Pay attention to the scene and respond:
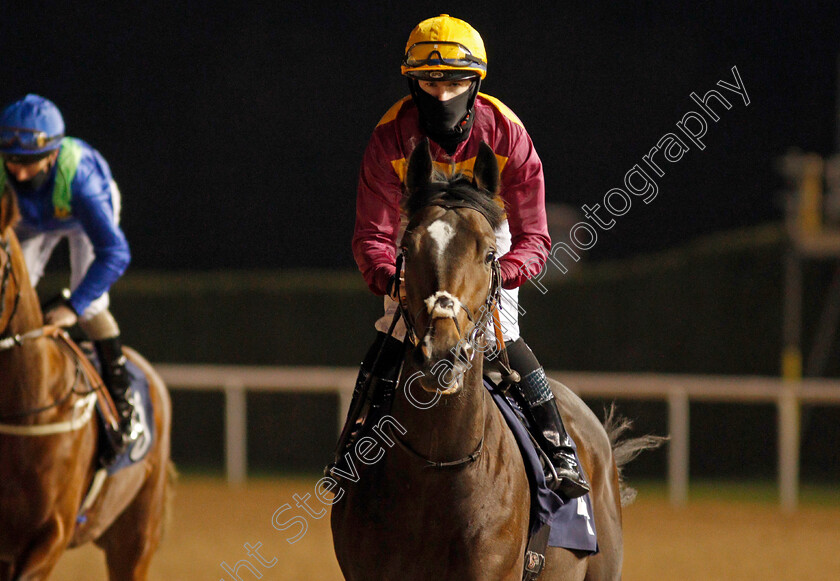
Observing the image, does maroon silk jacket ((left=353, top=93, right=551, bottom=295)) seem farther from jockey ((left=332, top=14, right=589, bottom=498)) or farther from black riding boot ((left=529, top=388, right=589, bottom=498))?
black riding boot ((left=529, top=388, right=589, bottom=498))

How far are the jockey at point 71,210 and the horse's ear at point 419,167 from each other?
6.96 feet

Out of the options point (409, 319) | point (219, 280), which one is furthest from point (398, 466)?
point (219, 280)

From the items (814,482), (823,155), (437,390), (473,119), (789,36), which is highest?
(789,36)

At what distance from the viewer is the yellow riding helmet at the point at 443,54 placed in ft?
10.2

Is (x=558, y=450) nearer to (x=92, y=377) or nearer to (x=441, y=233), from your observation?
(x=441, y=233)

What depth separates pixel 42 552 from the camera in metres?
4.04

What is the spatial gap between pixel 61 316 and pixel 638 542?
15.7 ft

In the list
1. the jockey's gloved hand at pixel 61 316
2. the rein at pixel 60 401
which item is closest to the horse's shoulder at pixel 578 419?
the rein at pixel 60 401

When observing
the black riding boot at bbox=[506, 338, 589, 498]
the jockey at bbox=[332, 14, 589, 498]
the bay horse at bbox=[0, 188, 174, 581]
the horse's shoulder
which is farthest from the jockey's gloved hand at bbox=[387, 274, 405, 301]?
the bay horse at bbox=[0, 188, 174, 581]

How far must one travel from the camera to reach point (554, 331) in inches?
449

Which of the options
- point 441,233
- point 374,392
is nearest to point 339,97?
point 374,392

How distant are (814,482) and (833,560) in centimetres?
370

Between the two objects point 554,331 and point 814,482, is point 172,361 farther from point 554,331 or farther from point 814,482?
point 814,482

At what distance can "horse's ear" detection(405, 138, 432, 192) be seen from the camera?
2838 mm
